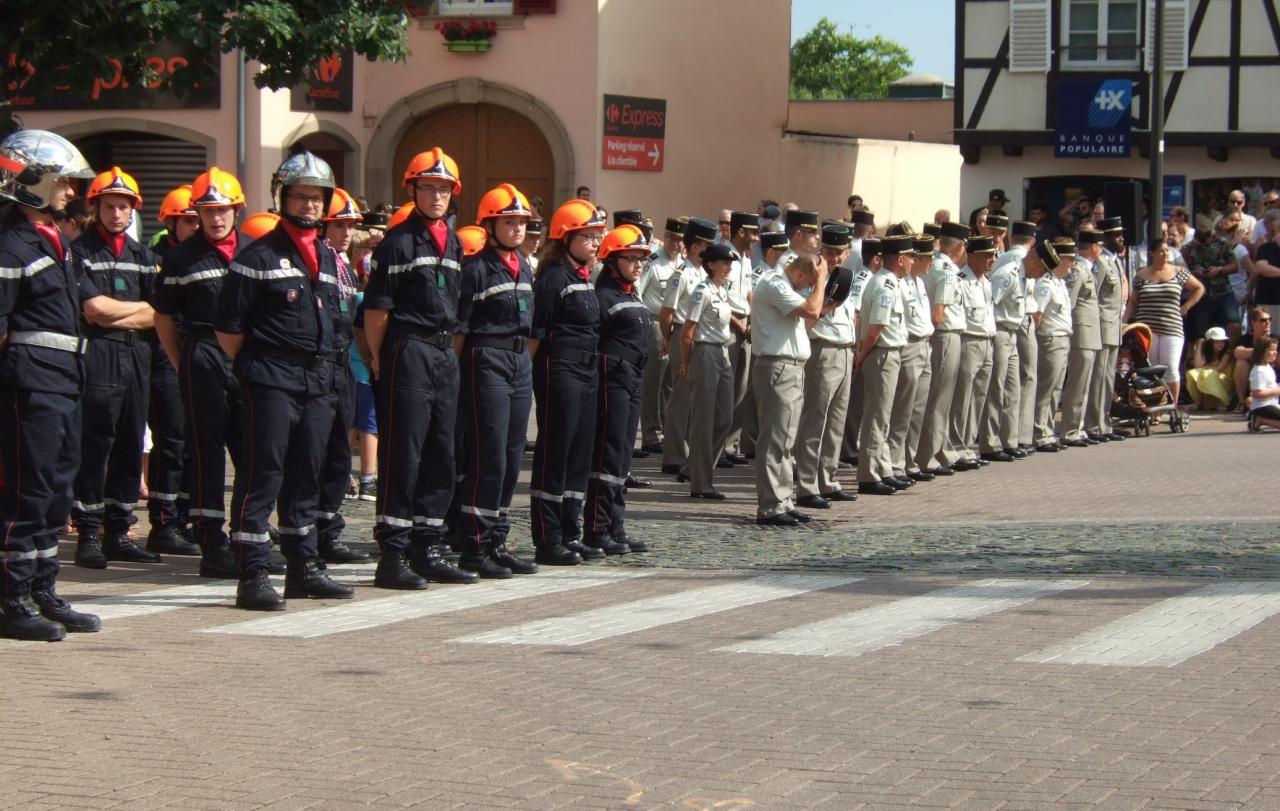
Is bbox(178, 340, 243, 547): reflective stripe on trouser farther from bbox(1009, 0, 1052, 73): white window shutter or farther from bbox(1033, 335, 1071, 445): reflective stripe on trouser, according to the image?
bbox(1009, 0, 1052, 73): white window shutter

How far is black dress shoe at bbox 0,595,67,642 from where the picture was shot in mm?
8695

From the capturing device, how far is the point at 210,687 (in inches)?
303

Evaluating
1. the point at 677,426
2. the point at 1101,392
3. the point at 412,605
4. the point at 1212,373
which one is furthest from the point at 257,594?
the point at 1212,373

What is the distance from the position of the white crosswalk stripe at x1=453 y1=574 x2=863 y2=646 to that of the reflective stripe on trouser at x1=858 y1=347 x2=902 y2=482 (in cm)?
474

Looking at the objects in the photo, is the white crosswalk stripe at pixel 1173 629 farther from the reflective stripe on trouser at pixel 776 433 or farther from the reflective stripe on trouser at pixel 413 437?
the reflective stripe on trouser at pixel 776 433

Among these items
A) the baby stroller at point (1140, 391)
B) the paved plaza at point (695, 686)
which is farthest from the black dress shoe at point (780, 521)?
the baby stroller at point (1140, 391)

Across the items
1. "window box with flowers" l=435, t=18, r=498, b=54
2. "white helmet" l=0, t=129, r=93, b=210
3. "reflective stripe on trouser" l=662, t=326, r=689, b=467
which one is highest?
"window box with flowers" l=435, t=18, r=498, b=54

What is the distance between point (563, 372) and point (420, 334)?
4.85 feet

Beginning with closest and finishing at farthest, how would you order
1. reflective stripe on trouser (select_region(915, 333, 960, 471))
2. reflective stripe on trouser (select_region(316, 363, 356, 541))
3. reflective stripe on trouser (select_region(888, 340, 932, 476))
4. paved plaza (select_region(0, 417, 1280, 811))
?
paved plaza (select_region(0, 417, 1280, 811)) < reflective stripe on trouser (select_region(316, 363, 356, 541)) < reflective stripe on trouser (select_region(888, 340, 932, 476)) < reflective stripe on trouser (select_region(915, 333, 960, 471))

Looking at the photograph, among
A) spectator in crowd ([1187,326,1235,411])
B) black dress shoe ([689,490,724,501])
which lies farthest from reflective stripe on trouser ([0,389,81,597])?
spectator in crowd ([1187,326,1235,411])

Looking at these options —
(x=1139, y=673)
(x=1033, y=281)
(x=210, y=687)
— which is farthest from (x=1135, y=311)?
(x=210, y=687)

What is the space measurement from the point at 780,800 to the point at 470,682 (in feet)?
6.87

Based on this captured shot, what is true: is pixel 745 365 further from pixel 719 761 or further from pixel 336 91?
pixel 336 91

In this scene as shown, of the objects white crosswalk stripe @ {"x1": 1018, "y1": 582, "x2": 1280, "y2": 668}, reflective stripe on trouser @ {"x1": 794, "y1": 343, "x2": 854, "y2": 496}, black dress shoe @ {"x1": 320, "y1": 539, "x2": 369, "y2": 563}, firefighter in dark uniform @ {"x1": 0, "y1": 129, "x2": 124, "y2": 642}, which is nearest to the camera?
white crosswalk stripe @ {"x1": 1018, "y1": 582, "x2": 1280, "y2": 668}
